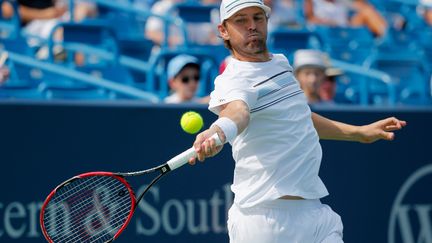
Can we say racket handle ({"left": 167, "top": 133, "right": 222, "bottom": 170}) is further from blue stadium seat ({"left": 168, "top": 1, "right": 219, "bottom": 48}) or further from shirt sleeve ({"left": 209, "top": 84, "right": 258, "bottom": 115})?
blue stadium seat ({"left": 168, "top": 1, "right": 219, "bottom": 48})

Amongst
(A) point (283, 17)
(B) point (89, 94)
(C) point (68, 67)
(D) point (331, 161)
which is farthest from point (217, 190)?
(A) point (283, 17)

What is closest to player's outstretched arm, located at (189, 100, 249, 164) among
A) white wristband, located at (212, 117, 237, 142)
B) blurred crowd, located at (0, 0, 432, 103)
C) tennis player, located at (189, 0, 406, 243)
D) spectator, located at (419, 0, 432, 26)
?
white wristband, located at (212, 117, 237, 142)

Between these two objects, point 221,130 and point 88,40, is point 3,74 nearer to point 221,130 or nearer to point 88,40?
point 88,40

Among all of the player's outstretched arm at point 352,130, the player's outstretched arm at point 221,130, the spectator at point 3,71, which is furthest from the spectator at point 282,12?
the player's outstretched arm at point 221,130

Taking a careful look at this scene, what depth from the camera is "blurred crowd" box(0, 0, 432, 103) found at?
7730 mm

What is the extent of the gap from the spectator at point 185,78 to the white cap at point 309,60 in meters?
0.90

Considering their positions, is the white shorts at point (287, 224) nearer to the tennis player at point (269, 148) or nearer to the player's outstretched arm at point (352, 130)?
the tennis player at point (269, 148)

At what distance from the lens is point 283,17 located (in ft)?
33.0

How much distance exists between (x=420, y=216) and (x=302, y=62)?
1624mm

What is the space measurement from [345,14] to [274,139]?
6726mm

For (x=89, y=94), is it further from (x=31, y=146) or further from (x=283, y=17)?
(x=283, y=17)

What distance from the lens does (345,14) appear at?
1116 centimetres

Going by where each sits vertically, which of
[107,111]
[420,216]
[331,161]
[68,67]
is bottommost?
[420,216]

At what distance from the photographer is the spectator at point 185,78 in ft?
25.0
